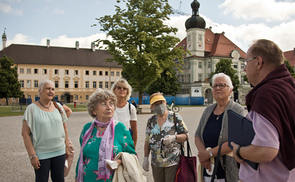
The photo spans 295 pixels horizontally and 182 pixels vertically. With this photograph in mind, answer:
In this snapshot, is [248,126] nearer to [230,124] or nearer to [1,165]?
[230,124]

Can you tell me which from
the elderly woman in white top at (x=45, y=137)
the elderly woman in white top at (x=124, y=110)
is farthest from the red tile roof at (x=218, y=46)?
the elderly woman in white top at (x=45, y=137)

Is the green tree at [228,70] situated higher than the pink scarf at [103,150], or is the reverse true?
the green tree at [228,70]

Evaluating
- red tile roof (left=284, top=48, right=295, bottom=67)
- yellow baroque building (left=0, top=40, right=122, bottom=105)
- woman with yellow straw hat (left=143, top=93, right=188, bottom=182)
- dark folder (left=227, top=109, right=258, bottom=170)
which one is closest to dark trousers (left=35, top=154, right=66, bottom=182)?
woman with yellow straw hat (left=143, top=93, right=188, bottom=182)

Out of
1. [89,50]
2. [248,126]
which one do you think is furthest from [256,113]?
[89,50]

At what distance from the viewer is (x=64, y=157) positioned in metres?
4.03

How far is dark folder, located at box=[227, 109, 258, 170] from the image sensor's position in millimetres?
1940

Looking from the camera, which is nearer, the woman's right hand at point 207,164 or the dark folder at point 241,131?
the dark folder at point 241,131

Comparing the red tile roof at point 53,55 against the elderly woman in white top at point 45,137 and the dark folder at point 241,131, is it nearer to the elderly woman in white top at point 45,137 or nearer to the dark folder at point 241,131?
the elderly woman in white top at point 45,137

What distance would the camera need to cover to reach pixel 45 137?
379cm

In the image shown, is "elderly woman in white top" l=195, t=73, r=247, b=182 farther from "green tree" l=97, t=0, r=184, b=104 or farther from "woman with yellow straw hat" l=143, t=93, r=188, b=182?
"green tree" l=97, t=0, r=184, b=104

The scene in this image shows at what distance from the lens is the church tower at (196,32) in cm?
6819

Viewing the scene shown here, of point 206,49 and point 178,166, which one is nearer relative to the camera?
point 178,166

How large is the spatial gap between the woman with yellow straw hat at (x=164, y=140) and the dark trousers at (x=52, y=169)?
1.35 metres

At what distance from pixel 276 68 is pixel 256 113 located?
0.42 m
